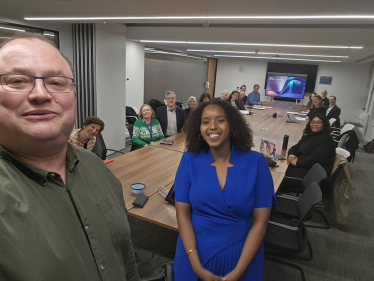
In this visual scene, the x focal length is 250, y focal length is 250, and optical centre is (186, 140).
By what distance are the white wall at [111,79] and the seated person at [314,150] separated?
3.72 m

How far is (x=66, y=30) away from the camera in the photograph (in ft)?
16.0

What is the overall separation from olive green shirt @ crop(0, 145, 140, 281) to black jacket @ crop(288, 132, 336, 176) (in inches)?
124

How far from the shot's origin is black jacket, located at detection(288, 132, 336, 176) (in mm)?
3383

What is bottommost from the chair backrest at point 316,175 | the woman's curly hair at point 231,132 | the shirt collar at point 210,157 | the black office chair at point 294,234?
the black office chair at point 294,234

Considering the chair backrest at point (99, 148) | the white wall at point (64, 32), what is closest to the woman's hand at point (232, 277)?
the chair backrest at point (99, 148)

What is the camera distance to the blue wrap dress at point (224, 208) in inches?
60.9

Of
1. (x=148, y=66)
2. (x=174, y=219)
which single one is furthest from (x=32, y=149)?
(x=148, y=66)

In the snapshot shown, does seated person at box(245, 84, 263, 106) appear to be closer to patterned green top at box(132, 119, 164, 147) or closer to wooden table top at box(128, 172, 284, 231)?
patterned green top at box(132, 119, 164, 147)

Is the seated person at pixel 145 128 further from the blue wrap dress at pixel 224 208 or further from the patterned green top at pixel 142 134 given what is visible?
the blue wrap dress at pixel 224 208

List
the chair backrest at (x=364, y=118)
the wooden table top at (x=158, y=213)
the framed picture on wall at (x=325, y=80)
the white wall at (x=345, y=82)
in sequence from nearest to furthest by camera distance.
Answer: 1. the wooden table top at (x=158, y=213)
2. the chair backrest at (x=364, y=118)
3. the white wall at (x=345, y=82)
4. the framed picture on wall at (x=325, y=80)

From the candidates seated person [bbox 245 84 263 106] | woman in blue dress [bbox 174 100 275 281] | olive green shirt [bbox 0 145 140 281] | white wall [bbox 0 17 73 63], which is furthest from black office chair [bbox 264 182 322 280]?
seated person [bbox 245 84 263 106]

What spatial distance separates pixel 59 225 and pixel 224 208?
3.41 feet

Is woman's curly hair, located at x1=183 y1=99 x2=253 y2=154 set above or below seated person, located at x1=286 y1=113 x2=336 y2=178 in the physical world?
above

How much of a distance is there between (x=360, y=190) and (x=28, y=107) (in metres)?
5.45
